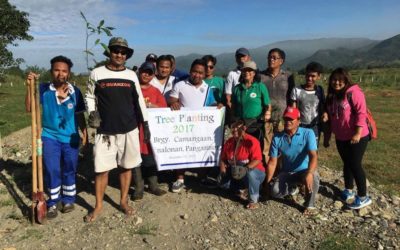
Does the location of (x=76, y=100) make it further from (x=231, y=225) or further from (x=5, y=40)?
(x=5, y=40)

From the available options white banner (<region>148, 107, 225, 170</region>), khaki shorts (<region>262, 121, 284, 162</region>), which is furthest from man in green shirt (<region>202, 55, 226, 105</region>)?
khaki shorts (<region>262, 121, 284, 162</region>)

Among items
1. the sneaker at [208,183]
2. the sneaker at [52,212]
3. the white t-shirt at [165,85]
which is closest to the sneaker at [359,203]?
the sneaker at [208,183]

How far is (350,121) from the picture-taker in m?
5.98

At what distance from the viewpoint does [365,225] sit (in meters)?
5.65

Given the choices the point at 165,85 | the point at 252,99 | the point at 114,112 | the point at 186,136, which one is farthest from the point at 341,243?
the point at 165,85

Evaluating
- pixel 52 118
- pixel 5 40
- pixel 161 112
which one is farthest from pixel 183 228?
pixel 5 40

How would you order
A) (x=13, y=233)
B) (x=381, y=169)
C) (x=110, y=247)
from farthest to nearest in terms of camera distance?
(x=381, y=169) → (x=13, y=233) → (x=110, y=247)

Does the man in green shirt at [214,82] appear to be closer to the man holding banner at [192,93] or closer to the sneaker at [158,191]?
the man holding banner at [192,93]

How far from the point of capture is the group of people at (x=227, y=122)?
5402 mm

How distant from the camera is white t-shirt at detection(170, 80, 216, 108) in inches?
260

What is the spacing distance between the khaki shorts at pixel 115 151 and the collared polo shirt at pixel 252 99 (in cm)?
179

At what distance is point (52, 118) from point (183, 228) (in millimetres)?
2459

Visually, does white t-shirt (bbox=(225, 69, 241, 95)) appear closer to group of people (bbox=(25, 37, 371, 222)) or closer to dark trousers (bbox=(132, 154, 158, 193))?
group of people (bbox=(25, 37, 371, 222))

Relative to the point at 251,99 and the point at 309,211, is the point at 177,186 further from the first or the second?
the point at 309,211
